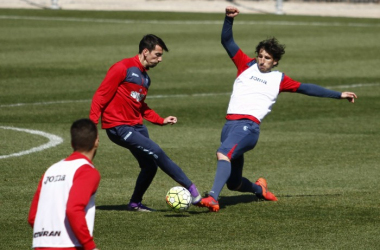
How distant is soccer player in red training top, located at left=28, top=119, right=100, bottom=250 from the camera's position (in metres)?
5.54

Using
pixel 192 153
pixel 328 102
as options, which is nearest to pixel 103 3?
pixel 328 102

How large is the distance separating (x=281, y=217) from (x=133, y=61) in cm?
250

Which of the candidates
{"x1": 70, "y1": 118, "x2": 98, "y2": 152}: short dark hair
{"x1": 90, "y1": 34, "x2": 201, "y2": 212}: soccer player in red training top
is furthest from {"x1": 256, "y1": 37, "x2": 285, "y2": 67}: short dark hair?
{"x1": 70, "y1": 118, "x2": 98, "y2": 152}: short dark hair

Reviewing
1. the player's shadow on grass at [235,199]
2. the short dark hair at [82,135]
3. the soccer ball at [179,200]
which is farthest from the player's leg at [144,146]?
the short dark hair at [82,135]

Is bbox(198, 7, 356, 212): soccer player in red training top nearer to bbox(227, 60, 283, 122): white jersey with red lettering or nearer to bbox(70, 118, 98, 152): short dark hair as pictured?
bbox(227, 60, 283, 122): white jersey with red lettering

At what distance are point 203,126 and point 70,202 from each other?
36.0 feet

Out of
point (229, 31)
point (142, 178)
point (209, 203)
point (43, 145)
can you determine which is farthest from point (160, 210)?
point (43, 145)

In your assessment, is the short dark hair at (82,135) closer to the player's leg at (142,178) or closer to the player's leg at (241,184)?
the player's leg at (142,178)

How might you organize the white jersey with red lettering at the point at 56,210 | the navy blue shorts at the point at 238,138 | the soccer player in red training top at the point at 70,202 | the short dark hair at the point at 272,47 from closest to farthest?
1. the soccer player in red training top at the point at 70,202
2. the white jersey with red lettering at the point at 56,210
3. the navy blue shorts at the point at 238,138
4. the short dark hair at the point at 272,47

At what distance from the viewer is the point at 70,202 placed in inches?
219

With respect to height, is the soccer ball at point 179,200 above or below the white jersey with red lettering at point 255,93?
below

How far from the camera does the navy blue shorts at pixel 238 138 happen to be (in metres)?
9.94

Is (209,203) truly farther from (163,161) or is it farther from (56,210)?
(56,210)

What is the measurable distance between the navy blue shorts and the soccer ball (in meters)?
0.73
